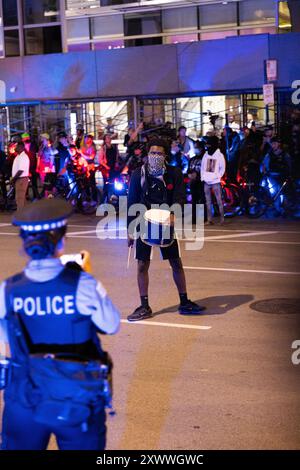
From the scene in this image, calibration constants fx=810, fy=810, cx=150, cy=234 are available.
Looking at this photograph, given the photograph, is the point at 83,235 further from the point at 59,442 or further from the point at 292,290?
the point at 59,442

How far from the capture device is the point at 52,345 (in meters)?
3.92

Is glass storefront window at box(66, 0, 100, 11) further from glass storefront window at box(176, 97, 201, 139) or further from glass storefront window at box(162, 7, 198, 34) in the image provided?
glass storefront window at box(176, 97, 201, 139)

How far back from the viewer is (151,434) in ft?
19.2

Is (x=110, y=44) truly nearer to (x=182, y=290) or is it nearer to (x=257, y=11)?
(x=257, y=11)

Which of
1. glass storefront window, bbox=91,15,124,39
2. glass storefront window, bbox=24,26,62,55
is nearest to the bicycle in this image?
glass storefront window, bbox=24,26,62,55

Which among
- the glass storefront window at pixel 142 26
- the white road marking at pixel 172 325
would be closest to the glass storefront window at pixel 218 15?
the glass storefront window at pixel 142 26

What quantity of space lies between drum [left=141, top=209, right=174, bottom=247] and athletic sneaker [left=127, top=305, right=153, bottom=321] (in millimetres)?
796

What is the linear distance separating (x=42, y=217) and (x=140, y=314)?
533cm

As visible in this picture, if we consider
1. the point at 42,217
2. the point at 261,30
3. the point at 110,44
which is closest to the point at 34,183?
the point at 110,44

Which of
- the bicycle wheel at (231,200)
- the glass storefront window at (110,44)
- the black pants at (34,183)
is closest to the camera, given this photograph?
the bicycle wheel at (231,200)

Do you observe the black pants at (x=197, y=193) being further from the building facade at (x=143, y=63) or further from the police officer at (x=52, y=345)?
the police officer at (x=52, y=345)

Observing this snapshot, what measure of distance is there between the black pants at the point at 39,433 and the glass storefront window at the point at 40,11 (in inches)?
920

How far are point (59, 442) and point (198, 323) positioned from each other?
5145mm

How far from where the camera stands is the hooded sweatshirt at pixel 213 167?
16.2 metres
